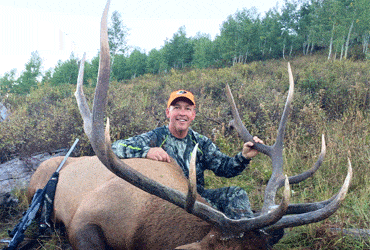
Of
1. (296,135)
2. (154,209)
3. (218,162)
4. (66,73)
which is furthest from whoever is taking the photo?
(66,73)

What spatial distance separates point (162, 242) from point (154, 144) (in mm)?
1288

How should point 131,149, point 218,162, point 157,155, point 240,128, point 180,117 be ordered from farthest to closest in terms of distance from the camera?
point 218,162, point 180,117, point 240,128, point 131,149, point 157,155

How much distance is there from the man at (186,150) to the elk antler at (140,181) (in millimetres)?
808

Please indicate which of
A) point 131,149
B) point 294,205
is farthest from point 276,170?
point 131,149

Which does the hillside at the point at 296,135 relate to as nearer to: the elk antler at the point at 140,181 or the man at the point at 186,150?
the man at the point at 186,150

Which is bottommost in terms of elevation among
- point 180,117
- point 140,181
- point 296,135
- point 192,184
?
point 296,135

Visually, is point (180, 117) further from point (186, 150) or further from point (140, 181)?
point (140, 181)

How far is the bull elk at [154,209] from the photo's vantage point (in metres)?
1.69

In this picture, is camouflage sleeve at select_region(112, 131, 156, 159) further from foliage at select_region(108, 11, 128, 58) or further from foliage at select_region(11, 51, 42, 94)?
foliage at select_region(11, 51, 42, 94)

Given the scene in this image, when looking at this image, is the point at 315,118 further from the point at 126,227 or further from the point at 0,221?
the point at 0,221

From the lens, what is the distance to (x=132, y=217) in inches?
85.6

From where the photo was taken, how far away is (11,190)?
3.95 m

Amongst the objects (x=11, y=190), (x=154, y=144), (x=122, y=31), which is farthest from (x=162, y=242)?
(x=122, y=31)

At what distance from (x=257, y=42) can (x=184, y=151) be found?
42418 mm
